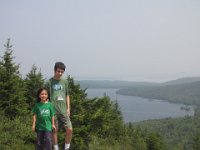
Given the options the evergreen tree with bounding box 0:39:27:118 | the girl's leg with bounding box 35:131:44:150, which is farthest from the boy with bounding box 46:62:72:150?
the evergreen tree with bounding box 0:39:27:118

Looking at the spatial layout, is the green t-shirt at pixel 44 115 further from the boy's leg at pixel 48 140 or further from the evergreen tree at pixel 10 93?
the evergreen tree at pixel 10 93

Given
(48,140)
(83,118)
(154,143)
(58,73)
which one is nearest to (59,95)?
Result: (58,73)

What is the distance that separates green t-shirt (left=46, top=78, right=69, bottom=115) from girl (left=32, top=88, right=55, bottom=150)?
187mm

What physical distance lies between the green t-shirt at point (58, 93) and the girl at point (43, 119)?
0.61 feet

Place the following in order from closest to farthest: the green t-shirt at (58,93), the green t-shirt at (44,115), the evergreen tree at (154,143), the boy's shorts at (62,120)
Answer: the green t-shirt at (44,115), the green t-shirt at (58,93), the boy's shorts at (62,120), the evergreen tree at (154,143)

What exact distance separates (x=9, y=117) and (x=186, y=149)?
92.5m

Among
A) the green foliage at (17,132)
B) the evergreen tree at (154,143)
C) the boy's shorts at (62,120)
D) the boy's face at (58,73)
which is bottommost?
the evergreen tree at (154,143)

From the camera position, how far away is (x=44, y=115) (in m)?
7.75

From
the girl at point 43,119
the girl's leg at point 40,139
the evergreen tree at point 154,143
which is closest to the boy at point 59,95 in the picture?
the girl at point 43,119

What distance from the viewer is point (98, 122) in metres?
28.3

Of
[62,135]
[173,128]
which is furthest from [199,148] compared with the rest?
[173,128]

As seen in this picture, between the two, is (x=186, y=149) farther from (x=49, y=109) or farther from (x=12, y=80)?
(x=49, y=109)

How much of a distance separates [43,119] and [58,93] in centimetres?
67

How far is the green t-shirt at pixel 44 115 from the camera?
7.77m
